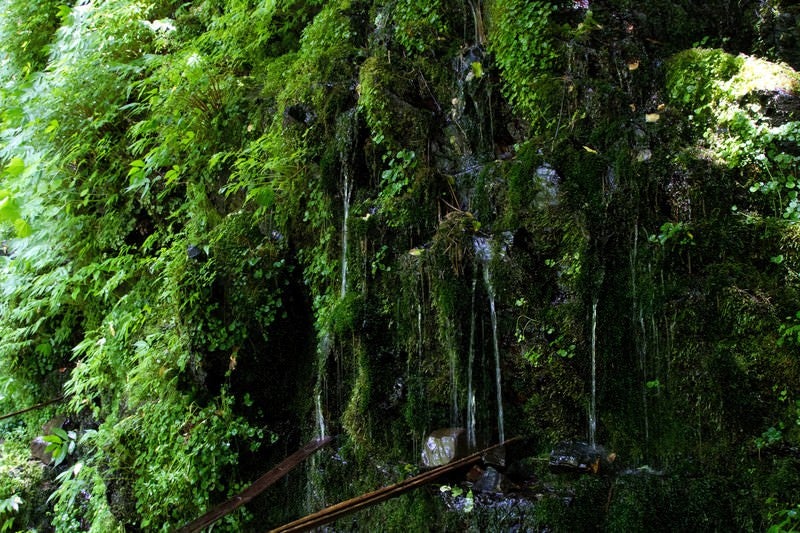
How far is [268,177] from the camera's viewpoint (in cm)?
513

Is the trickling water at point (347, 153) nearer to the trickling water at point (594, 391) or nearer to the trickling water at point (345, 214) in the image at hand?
the trickling water at point (345, 214)

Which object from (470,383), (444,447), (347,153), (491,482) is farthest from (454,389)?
(347,153)

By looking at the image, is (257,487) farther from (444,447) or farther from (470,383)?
(470,383)

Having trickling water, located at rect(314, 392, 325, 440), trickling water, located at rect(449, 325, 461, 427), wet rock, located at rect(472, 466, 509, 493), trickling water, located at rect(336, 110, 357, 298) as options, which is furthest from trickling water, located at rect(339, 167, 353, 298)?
wet rock, located at rect(472, 466, 509, 493)

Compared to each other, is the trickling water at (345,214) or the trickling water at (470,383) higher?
the trickling water at (345,214)

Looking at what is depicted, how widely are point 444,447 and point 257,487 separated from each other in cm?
A: 152

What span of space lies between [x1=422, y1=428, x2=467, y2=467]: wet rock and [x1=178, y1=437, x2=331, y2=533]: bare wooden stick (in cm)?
99

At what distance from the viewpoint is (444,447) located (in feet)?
12.5

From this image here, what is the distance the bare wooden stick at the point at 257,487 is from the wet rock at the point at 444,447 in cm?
99

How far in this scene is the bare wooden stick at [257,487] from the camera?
374cm

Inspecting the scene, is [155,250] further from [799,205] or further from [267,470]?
[799,205]

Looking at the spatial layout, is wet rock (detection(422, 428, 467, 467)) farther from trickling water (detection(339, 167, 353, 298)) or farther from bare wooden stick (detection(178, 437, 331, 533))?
trickling water (detection(339, 167, 353, 298))

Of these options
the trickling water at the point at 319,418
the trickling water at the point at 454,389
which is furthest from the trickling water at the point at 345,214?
the trickling water at the point at 454,389

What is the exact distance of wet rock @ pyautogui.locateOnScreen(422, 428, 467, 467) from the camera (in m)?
3.76
